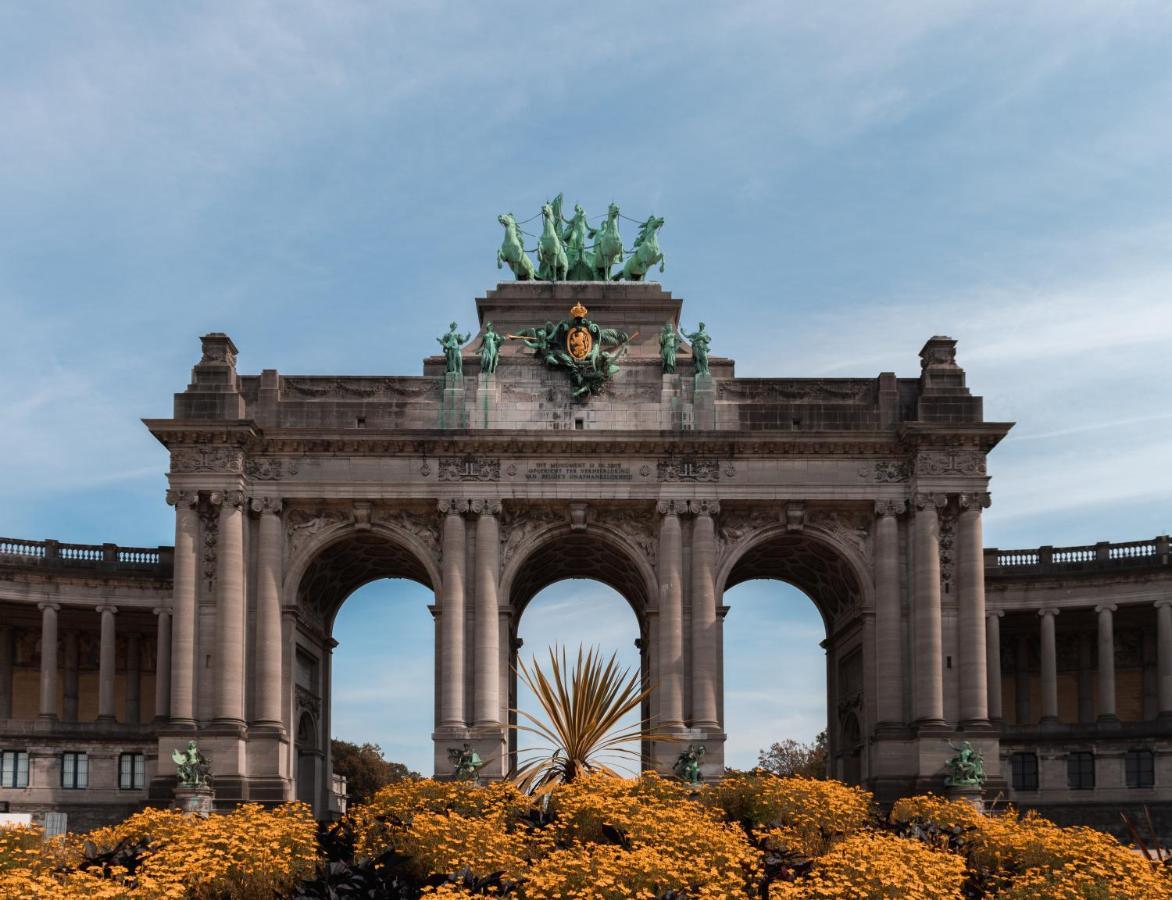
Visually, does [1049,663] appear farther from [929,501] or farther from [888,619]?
[929,501]

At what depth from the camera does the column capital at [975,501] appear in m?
66.9

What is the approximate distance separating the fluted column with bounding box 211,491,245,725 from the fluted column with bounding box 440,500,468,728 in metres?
8.34

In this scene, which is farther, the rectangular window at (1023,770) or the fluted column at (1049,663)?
the rectangular window at (1023,770)

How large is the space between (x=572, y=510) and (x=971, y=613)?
17356 mm

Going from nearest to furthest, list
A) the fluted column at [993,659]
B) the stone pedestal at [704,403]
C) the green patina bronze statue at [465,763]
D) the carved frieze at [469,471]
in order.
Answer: the green patina bronze statue at [465,763]
the carved frieze at [469,471]
the stone pedestal at [704,403]
the fluted column at [993,659]

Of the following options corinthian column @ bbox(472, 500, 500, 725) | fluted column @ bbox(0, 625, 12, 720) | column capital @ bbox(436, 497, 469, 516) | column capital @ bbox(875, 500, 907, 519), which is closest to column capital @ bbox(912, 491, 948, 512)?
column capital @ bbox(875, 500, 907, 519)

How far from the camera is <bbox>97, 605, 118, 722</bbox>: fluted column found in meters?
76.1

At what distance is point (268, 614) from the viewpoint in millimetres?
66438

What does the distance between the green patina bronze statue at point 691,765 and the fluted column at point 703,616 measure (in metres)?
2.58

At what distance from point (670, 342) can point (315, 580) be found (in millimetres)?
19156

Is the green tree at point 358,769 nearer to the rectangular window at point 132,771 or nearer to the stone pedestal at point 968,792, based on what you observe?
the rectangular window at point 132,771

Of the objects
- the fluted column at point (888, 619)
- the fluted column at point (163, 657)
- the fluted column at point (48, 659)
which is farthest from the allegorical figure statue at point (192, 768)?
the fluted column at point (888, 619)

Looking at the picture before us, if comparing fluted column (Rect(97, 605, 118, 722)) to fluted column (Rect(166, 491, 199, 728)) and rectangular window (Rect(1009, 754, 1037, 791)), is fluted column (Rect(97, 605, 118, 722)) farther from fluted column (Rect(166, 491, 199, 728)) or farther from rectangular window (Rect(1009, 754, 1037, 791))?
rectangular window (Rect(1009, 754, 1037, 791))

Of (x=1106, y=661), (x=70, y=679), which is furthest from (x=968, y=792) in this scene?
(x=70, y=679)
